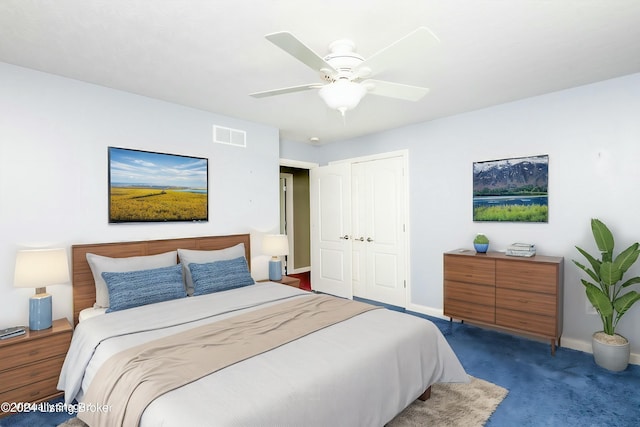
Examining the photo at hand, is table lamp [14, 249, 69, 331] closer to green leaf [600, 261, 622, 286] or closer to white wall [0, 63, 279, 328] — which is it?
white wall [0, 63, 279, 328]

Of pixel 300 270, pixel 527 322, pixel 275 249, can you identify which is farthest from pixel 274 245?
pixel 300 270

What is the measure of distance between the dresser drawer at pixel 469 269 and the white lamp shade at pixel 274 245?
6.41ft

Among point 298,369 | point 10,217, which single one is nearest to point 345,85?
point 298,369

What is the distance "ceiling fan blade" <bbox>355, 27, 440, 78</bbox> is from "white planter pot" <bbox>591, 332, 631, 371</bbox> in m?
2.99

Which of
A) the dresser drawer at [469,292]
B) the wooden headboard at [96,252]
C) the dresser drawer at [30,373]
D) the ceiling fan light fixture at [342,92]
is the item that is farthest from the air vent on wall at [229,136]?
the dresser drawer at [469,292]

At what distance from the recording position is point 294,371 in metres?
1.64

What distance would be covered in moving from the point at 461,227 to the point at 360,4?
298 cm

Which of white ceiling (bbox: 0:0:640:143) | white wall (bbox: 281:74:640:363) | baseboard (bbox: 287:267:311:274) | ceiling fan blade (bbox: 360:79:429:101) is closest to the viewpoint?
white ceiling (bbox: 0:0:640:143)

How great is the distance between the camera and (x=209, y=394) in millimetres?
1439

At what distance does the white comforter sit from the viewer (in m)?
1.39

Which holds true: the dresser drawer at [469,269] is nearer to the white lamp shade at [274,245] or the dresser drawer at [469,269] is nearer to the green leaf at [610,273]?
the green leaf at [610,273]

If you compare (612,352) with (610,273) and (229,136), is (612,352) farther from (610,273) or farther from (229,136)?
(229,136)

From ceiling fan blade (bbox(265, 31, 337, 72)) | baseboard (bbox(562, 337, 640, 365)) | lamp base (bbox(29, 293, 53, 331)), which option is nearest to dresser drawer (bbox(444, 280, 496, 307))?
baseboard (bbox(562, 337, 640, 365))

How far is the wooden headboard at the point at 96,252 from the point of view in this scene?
283 centimetres
